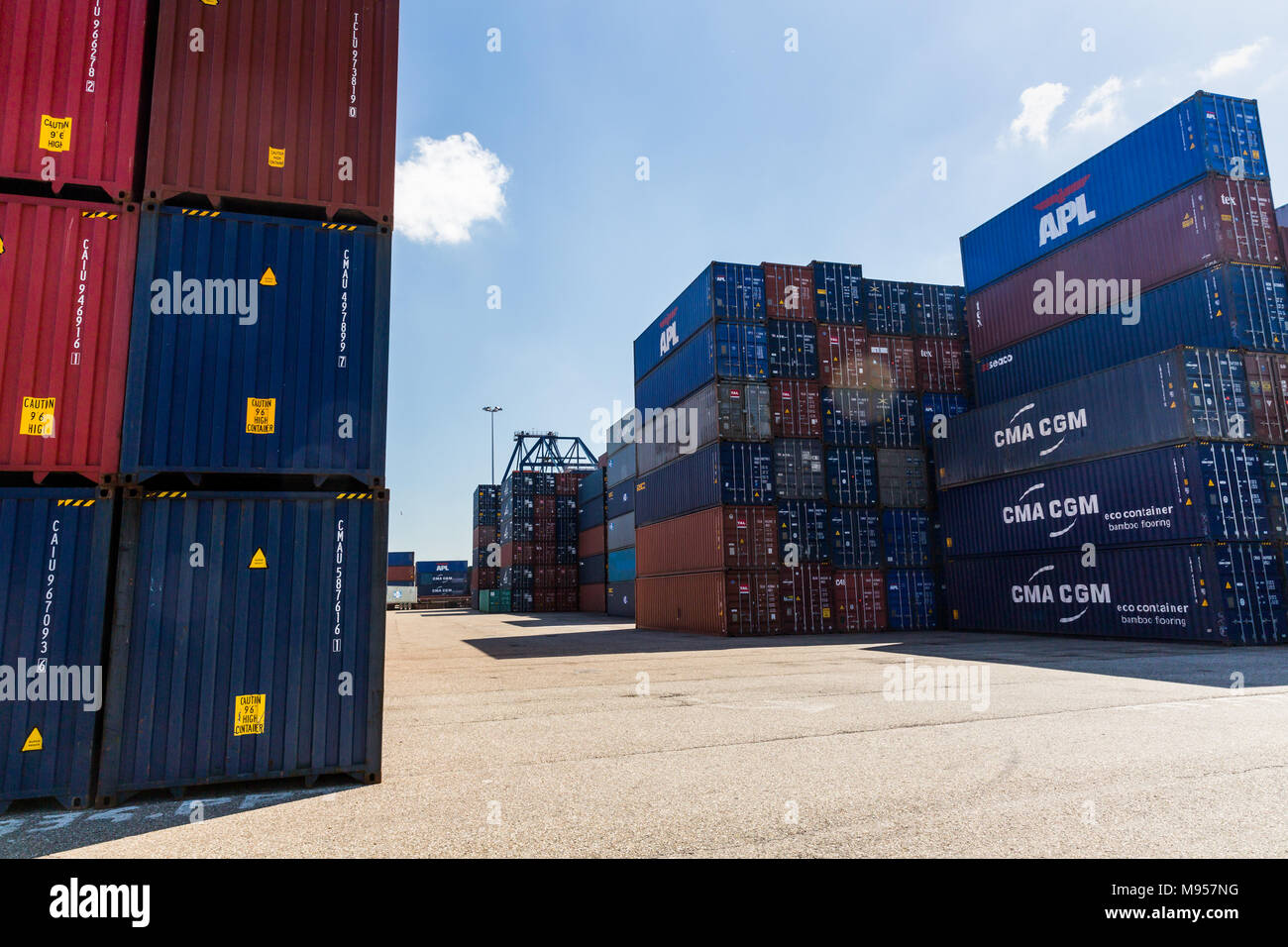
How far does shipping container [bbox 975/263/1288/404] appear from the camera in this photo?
20.5 metres

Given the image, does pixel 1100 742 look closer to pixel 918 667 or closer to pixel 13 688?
pixel 918 667

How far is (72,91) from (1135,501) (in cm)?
2556

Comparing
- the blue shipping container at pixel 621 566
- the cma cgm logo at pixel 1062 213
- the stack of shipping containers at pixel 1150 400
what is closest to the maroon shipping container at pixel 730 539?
the stack of shipping containers at pixel 1150 400

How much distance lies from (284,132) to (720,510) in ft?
73.1

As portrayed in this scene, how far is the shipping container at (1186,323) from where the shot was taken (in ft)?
67.2

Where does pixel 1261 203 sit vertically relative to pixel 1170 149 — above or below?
below

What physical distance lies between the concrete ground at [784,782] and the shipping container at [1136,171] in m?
15.8

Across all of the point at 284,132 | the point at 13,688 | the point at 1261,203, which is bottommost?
the point at 13,688

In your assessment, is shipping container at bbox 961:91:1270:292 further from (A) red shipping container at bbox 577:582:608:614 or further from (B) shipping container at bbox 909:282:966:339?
(A) red shipping container at bbox 577:582:608:614

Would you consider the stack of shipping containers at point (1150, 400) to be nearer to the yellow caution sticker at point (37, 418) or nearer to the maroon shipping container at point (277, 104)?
the maroon shipping container at point (277, 104)

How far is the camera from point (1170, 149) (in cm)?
2164
